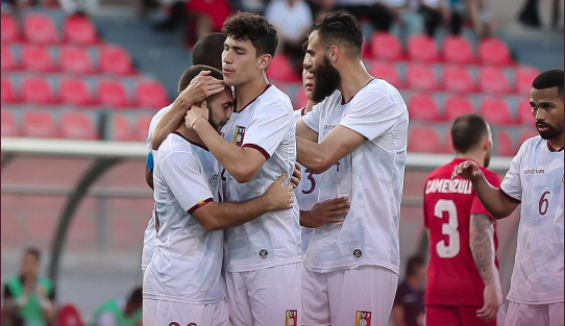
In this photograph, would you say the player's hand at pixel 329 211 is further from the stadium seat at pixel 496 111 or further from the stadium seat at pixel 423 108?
the stadium seat at pixel 496 111

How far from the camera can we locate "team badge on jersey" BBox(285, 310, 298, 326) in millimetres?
4770

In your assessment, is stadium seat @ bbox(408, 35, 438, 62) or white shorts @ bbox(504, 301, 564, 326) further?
stadium seat @ bbox(408, 35, 438, 62)

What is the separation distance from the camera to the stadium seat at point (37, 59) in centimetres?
1319

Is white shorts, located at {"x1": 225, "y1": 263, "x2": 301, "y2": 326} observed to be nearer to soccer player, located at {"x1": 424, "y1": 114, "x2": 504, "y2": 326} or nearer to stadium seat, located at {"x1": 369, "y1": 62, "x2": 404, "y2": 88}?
soccer player, located at {"x1": 424, "y1": 114, "x2": 504, "y2": 326}

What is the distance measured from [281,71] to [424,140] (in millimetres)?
2776

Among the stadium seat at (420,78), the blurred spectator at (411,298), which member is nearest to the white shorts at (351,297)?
the blurred spectator at (411,298)

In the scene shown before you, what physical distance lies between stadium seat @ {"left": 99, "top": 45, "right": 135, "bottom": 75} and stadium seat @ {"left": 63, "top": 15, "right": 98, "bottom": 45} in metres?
0.55

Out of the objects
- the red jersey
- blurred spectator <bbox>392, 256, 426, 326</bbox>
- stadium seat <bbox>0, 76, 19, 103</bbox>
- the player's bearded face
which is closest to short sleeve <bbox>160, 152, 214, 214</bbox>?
the player's bearded face

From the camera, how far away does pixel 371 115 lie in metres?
5.15

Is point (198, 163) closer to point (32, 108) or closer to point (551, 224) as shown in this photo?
point (551, 224)

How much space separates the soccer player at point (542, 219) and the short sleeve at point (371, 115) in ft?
1.63

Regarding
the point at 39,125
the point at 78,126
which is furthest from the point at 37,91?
the point at 78,126

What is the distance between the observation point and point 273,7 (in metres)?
14.4

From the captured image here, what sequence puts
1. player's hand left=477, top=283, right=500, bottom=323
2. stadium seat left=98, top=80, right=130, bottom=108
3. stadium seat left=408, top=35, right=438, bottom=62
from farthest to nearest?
stadium seat left=408, top=35, right=438, bottom=62 < stadium seat left=98, top=80, right=130, bottom=108 < player's hand left=477, top=283, right=500, bottom=323
